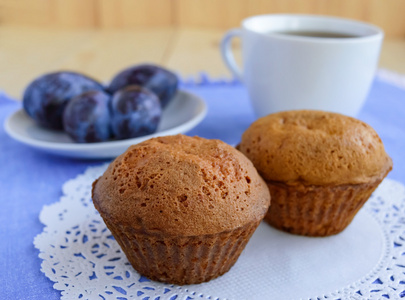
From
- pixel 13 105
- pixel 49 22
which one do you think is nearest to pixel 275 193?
pixel 13 105

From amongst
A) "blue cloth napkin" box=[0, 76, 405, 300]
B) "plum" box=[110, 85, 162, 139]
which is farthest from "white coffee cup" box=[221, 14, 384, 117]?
"plum" box=[110, 85, 162, 139]

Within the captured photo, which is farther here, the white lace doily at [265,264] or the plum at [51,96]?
the plum at [51,96]

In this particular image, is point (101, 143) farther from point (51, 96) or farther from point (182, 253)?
point (182, 253)

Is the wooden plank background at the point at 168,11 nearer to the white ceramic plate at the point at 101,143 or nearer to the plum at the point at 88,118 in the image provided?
the white ceramic plate at the point at 101,143

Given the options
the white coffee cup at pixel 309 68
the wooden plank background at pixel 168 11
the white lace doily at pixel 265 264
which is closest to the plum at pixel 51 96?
the white lace doily at pixel 265 264

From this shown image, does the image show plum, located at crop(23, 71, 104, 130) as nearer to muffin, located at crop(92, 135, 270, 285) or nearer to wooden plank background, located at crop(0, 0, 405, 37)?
muffin, located at crop(92, 135, 270, 285)

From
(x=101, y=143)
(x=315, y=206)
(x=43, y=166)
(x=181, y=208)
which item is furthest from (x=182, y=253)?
(x=43, y=166)
